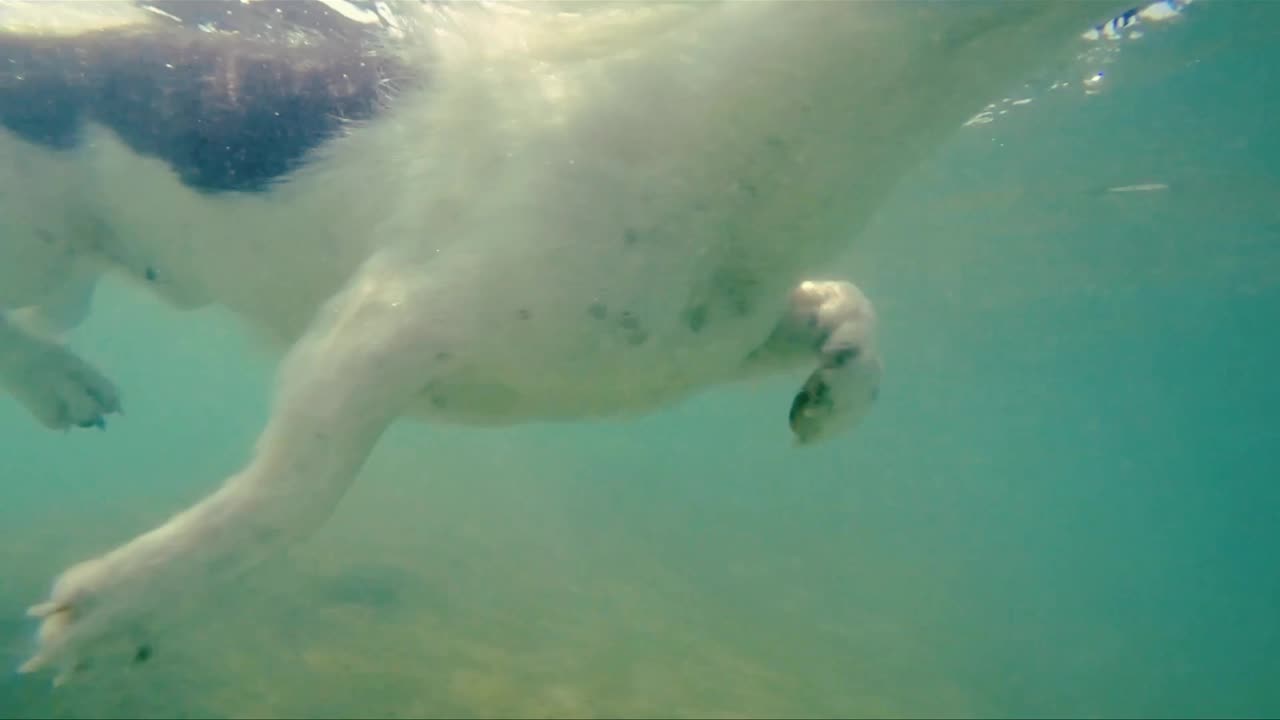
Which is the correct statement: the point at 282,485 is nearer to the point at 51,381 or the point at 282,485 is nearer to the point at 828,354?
the point at 828,354

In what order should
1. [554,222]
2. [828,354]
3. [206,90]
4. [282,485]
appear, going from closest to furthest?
[282,485] → [554,222] → [206,90] → [828,354]

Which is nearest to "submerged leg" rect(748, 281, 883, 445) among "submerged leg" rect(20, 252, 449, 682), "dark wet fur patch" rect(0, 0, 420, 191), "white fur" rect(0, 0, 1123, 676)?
"white fur" rect(0, 0, 1123, 676)

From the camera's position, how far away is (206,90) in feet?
11.6

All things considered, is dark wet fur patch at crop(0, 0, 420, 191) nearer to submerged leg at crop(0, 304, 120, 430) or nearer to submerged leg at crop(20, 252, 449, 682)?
submerged leg at crop(20, 252, 449, 682)

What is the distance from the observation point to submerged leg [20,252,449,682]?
8.18ft

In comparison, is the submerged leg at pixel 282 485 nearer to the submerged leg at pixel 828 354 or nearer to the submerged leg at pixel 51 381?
the submerged leg at pixel 828 354

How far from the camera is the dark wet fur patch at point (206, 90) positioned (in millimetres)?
3393

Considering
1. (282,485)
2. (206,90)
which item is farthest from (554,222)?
(206,90)

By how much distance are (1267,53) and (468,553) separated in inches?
574

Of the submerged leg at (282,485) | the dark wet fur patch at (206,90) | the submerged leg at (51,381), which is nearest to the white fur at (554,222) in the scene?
the submerged leg at (282,485)

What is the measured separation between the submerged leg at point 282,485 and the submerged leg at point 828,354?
65.1 inches

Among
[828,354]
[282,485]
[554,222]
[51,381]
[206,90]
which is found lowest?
[51,381]

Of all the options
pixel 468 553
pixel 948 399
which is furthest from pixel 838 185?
pixel 948 399

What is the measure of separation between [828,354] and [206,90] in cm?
282
